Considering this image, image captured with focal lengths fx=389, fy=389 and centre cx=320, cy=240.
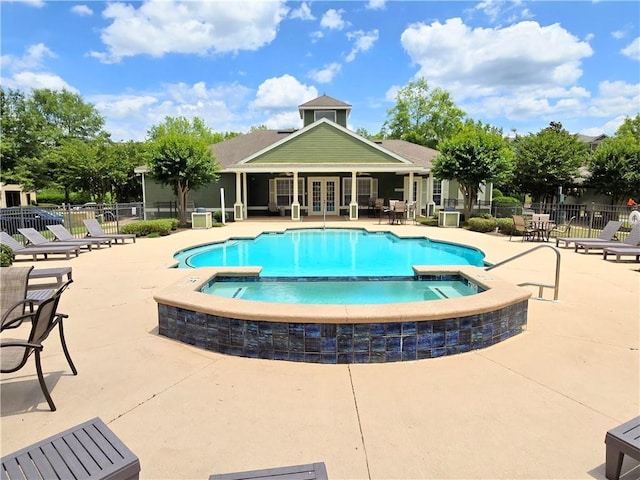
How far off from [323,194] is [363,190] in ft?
9.13

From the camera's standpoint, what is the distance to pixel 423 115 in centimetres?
4700

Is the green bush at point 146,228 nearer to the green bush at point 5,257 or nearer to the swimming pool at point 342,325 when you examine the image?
the green bush at point 5,257

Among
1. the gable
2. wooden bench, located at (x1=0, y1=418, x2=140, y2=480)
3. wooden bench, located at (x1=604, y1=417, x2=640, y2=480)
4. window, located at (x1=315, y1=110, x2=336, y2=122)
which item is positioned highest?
window, located at (x1=315, y1=110, x2=336, y2=122)

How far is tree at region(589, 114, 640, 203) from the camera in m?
22.9

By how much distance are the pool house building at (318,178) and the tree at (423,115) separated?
19832 millimetres

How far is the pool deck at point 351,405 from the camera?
104 inches

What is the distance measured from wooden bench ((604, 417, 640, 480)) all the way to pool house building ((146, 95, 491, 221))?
68.6 ft

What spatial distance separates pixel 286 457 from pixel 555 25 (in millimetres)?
17501

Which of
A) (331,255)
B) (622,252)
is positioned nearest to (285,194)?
(331,255)

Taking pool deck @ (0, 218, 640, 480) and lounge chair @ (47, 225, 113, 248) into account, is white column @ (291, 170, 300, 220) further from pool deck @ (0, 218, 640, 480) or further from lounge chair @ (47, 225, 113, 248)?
pool deck @ (0, 218, 640, 480)

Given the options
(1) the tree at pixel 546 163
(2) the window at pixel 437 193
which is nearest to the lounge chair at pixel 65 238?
(2) the window at pixel 437 193

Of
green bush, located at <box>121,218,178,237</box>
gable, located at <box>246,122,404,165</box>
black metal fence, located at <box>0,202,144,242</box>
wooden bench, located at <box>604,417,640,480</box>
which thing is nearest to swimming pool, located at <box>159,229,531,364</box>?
wooden bench, located at <box>604,417,640,480</box>

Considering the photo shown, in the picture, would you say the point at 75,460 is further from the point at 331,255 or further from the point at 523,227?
the point at 523,227

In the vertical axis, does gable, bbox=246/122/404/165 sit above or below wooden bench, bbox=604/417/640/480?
above
